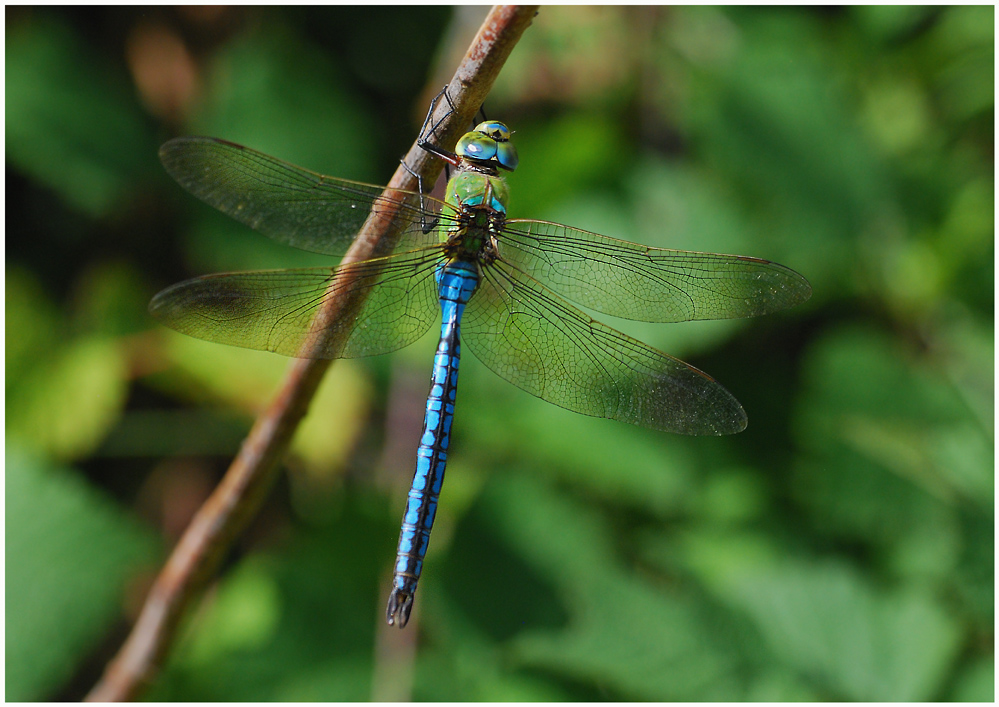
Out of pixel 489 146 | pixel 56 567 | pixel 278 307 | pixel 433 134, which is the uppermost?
pixel 489 146

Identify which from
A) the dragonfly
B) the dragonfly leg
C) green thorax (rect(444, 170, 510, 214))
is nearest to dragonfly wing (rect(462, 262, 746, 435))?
the dragonfly

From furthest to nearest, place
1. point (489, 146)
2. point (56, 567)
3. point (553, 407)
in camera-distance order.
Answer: point (553, 407), point (56, 567), point (489, 146)

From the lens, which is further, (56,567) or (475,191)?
(56,567)

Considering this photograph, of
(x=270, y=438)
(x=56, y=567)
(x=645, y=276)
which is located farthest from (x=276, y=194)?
(x=56, y=567)

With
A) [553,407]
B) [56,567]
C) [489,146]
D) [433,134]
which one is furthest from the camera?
[553,407]

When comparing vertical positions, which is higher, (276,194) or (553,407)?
(276,194)

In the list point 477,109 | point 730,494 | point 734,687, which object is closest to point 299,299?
point 477,109

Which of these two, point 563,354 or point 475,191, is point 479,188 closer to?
point 475,191

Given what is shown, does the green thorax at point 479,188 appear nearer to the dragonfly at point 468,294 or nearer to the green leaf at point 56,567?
the dragonfly at point 468,294
